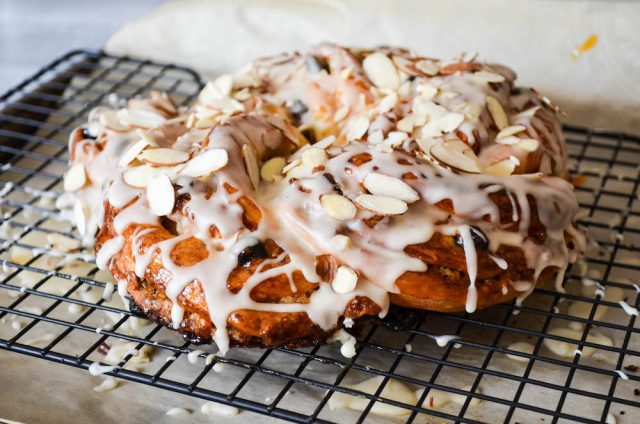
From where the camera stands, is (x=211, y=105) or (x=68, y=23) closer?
(x=211, y=105)

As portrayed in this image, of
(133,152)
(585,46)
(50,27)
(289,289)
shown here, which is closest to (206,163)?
(133,152)

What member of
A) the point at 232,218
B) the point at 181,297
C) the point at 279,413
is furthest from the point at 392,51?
the point at 279,413

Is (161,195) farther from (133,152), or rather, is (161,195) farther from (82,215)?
(82,215)

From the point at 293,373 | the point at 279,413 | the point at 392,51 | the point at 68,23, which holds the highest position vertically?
the point at 392,51

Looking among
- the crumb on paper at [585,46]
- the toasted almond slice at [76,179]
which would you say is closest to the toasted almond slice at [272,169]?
the toasted almond slice at [76,179]

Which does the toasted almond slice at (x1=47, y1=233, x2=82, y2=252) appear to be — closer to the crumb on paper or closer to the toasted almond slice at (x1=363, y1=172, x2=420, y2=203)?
the toasted almond slice at (x1=363, y1=172, x2=420, y2=203)

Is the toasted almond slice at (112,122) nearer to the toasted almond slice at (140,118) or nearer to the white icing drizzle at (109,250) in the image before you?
the toasted almond slice at (140,118)

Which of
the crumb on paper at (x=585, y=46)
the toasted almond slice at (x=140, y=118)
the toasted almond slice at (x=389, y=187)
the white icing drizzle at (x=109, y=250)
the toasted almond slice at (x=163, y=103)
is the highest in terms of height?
the toasted almond slice at (x=389, y=187)

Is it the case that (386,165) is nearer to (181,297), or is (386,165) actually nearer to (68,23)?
(181,297)
